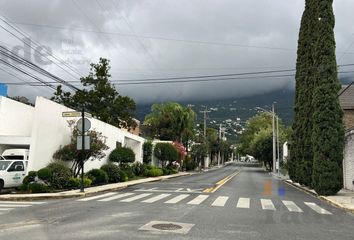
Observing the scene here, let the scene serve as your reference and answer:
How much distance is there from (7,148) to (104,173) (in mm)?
6482

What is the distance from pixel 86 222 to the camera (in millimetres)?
12383

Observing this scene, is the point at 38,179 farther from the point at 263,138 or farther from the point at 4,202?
the point at 263,138

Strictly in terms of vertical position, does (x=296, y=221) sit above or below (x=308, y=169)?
below

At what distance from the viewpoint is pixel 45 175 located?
78.2 feet

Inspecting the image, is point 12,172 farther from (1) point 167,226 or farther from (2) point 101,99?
(2) point 101,99

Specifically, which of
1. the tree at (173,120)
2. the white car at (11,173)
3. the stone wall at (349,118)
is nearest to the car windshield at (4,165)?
the white car at (11,173)

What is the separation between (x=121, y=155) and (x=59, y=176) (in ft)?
47.5

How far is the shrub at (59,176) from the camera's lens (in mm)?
24267

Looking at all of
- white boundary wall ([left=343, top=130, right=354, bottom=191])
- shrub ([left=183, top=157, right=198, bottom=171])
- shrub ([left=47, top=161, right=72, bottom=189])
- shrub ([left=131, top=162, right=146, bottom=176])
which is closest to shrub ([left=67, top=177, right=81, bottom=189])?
shrub ([left=47, top=161, right=72, bottom=189])

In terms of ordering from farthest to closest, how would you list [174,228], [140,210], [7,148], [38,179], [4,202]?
[7,148] → [38,179] → [4,202] → [140,210] → [174,228]

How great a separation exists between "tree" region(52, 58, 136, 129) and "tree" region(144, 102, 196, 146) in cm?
1556

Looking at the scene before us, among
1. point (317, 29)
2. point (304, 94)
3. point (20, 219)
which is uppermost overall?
point (317, 29)

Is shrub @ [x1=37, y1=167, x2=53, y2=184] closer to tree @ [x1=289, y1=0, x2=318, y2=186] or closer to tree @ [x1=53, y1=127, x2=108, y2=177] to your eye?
tree @ [x1=53, y1=127, x2=108, y2=177]

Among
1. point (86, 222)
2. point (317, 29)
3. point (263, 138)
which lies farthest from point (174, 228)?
point (263, 138)
